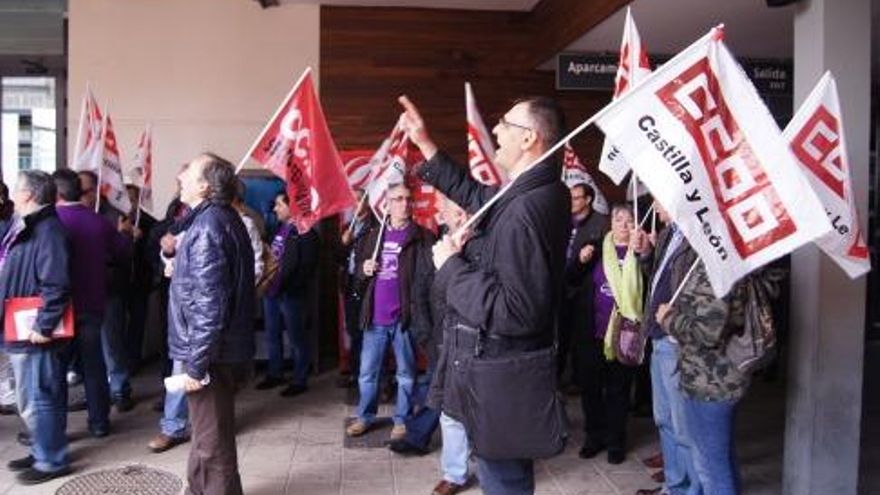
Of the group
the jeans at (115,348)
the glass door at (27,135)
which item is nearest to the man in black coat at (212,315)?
the jeans at (115,348)

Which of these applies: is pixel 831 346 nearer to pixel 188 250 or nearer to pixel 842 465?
pixel 842 465

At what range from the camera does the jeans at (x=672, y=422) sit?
14.6 feet

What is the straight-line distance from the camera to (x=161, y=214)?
361 inches

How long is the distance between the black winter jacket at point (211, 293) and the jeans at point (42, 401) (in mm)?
1307

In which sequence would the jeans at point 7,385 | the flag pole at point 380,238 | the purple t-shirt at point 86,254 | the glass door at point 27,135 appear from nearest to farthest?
the jeans at point 7,385 < the purple t-shirt at point 86,254 < the flag pole at point 380,238 < the glass door at point 27,135

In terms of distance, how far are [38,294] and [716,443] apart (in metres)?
4.06

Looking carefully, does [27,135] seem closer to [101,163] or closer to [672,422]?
[101,163]

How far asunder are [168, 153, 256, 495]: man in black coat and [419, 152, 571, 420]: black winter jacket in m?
1.56

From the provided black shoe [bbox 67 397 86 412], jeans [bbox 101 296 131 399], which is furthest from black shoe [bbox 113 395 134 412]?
black shoe [bbox 67 397 86 412]

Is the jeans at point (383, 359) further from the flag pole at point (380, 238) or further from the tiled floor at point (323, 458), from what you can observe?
the flag pole at point (380, 238)

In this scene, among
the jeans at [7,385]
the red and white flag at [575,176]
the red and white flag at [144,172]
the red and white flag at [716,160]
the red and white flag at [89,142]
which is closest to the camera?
the red and white flag at [716,160]

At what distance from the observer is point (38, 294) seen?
5.20 metres

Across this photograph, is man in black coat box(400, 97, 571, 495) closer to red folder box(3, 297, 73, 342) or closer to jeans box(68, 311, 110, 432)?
red folder box(3, 297, 73, 342)

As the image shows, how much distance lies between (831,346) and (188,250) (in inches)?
138
